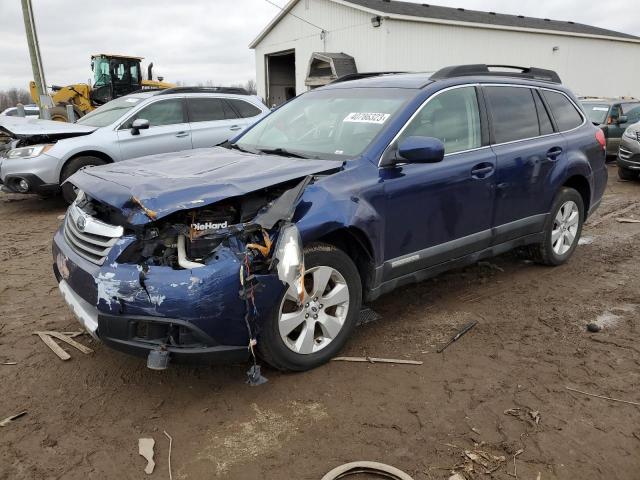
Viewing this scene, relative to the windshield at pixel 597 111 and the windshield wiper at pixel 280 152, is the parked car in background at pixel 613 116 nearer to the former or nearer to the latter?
the windshield at pixel 597 111

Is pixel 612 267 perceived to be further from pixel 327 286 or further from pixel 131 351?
pixel 131 351

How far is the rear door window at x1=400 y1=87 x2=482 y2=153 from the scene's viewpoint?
376cm

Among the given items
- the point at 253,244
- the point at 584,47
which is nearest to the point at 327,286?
the point at 253,244

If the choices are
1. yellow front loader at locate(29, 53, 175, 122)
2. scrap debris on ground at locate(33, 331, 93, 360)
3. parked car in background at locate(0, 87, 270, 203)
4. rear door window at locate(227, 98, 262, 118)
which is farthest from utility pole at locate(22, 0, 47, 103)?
scrap debris on ground at locate(33, 331, 93, 360)

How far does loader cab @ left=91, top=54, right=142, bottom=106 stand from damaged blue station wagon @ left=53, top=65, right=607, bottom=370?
1608 centimetres

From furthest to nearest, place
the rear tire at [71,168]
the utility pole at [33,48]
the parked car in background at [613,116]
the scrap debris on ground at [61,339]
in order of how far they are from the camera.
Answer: the utility pole at [33,48], the parked car in background at [613,116], the rear tire at [71,168], the scrap debris on ground at [61,339]

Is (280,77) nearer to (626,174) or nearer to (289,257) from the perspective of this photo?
(626,174)

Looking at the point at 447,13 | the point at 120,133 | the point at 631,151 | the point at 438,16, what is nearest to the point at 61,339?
the point at 120,133

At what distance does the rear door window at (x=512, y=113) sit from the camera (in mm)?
4328

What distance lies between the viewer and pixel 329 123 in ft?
13.3

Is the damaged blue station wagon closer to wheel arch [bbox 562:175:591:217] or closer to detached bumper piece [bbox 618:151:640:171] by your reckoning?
wheel arch [bbox 562:175:591:217]

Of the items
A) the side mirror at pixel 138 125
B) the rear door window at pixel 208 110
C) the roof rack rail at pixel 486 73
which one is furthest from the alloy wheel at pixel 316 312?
the rear door window at pixel 208 110

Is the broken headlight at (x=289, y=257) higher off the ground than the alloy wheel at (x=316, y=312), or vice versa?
the broken headlight at (x=289, y=257)

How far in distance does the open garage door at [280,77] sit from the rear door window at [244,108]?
1945cm
